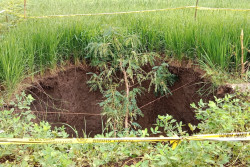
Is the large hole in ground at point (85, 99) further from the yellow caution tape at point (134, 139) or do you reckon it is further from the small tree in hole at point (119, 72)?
the yellow caution tape at point (134, 139)

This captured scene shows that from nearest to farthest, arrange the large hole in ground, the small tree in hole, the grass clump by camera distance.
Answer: the grass clump, the small tree in hole, the large hole in ground

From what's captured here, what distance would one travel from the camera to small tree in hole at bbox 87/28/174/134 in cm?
364

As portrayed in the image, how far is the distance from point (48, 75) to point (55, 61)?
8.0 inches

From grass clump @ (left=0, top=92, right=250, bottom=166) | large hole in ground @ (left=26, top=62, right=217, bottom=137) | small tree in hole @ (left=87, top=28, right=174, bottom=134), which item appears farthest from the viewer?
large hole in ground @ (left=26, top=62, right=217, bottom=137)

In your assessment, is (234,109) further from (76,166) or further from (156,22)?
(156,22)

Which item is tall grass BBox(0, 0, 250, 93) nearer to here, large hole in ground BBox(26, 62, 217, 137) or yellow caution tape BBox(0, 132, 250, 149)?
large hole in ground BBox(26, 62, 217, 137)

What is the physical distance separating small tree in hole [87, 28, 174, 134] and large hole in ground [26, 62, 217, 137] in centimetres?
17

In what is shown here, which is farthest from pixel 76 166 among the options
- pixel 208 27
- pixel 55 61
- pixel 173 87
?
pixel 208 27

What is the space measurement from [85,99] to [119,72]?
0.59 metres

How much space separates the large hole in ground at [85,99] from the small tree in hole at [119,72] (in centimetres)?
17

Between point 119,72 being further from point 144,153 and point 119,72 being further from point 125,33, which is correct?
point 144,153

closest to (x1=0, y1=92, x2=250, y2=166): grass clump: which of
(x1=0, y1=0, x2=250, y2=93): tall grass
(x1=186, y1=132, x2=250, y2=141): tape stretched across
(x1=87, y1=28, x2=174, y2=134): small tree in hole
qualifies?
(x1=186, y1=132, x2=250, y2=141): tape stretched across

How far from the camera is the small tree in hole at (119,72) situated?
3641mm

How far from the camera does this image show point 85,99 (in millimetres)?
4281
